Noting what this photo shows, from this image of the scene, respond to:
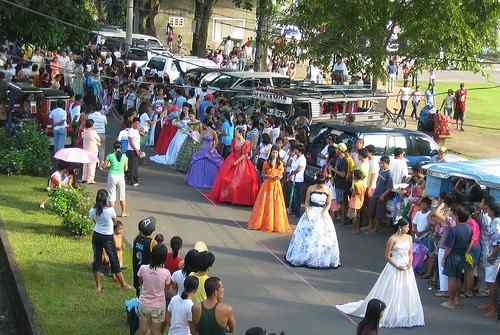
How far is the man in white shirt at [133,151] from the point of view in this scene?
18234 millimetres

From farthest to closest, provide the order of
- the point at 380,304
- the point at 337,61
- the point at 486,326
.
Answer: the point at 337,61, the point at 486,326, the point at 380,304

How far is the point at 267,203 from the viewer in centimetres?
1616

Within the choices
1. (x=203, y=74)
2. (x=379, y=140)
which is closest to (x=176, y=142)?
(x=379, y=140)

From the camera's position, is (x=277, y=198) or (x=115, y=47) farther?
(x=115, y=47)

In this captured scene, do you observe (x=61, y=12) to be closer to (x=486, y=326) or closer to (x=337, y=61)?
(x=337, y=61)

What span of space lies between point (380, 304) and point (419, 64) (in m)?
18.1

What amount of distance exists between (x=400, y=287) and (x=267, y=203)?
5026mm

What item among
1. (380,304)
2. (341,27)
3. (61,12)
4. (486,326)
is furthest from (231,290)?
(341,27)

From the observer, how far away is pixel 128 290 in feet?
40.3

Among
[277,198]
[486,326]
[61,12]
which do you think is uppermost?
[61,12]

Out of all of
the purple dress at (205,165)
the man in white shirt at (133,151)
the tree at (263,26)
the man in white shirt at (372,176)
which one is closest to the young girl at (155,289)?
the man in white shirt at (372,176)

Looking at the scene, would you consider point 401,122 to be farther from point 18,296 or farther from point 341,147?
point 18,296

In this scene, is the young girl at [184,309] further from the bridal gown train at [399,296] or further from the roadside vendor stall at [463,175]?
the roadside vendor stall at [463,175]

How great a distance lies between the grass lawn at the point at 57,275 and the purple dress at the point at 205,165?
3.72 meters
